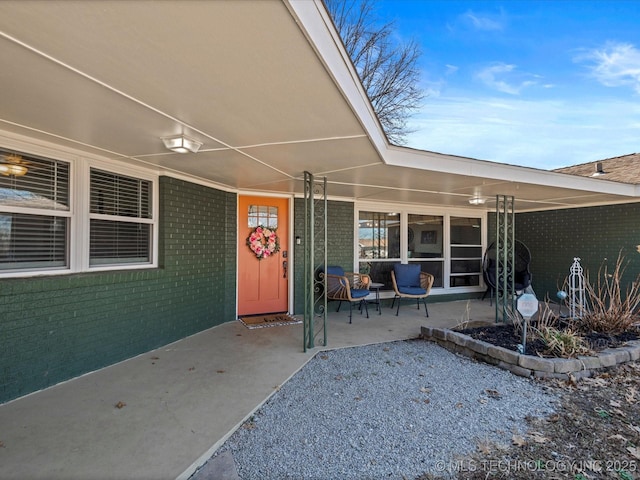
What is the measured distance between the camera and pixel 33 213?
2.99m

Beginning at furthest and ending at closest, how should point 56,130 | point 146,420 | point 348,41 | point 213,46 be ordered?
point 348,41
point 56,130
point 146,420
point 213,46

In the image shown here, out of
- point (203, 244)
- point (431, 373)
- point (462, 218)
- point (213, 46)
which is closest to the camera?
point (213, 46)

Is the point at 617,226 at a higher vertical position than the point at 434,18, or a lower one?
lower

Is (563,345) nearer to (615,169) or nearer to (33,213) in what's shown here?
(33,213)

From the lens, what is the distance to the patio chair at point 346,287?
215 inches

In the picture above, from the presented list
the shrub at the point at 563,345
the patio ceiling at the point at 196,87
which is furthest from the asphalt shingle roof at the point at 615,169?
the patio ceiling at the point at 196,87

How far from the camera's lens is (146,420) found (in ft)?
8.07

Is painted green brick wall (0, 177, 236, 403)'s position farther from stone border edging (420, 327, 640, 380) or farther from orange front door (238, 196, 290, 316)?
stone border edging (420, 327, 640, 380)

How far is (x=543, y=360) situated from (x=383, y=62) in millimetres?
9768

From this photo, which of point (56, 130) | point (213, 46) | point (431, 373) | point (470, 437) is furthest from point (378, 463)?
point (56, 130)

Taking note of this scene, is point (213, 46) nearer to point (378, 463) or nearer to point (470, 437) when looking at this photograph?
point (378, 463)

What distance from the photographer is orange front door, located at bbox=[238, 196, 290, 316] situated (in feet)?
18.6

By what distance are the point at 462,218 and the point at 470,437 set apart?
20.1ft

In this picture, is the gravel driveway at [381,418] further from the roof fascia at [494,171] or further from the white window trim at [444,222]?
the white window trim at [444,222]
